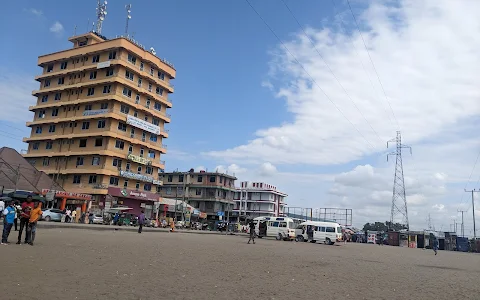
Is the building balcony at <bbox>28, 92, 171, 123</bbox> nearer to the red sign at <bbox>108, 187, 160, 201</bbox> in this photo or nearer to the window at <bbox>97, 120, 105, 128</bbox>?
the window at <bbox>97, 120, 105, 128</bbox>

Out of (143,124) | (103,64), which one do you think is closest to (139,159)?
(143,124)

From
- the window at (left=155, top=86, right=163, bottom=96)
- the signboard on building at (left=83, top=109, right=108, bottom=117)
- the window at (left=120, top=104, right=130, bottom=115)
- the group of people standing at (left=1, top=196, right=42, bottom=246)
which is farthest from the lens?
the window at (left=155, top=86, right=163, bottom=96)

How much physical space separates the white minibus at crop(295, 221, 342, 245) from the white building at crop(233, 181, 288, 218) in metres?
54.8

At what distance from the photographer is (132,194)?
61062 millimetres

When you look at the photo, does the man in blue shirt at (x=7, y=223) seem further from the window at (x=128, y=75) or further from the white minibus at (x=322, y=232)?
the window at (x=128, y=75)

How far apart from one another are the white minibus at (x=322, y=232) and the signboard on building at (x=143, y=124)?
105 feet

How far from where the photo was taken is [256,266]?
13891 mm

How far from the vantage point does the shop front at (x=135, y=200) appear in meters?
58.5

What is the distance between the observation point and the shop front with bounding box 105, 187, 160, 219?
5850 centimetres

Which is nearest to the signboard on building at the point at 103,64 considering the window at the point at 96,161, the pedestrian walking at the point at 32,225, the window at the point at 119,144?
the window at the point at 119,144

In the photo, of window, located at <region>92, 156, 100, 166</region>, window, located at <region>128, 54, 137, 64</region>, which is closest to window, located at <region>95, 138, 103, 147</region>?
window, located at <region>92, 156, 100, 166</region>

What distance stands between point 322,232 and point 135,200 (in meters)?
32.1

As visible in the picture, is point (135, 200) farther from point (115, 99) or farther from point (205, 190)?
point (205, 190)

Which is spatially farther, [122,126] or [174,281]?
[122,126]
